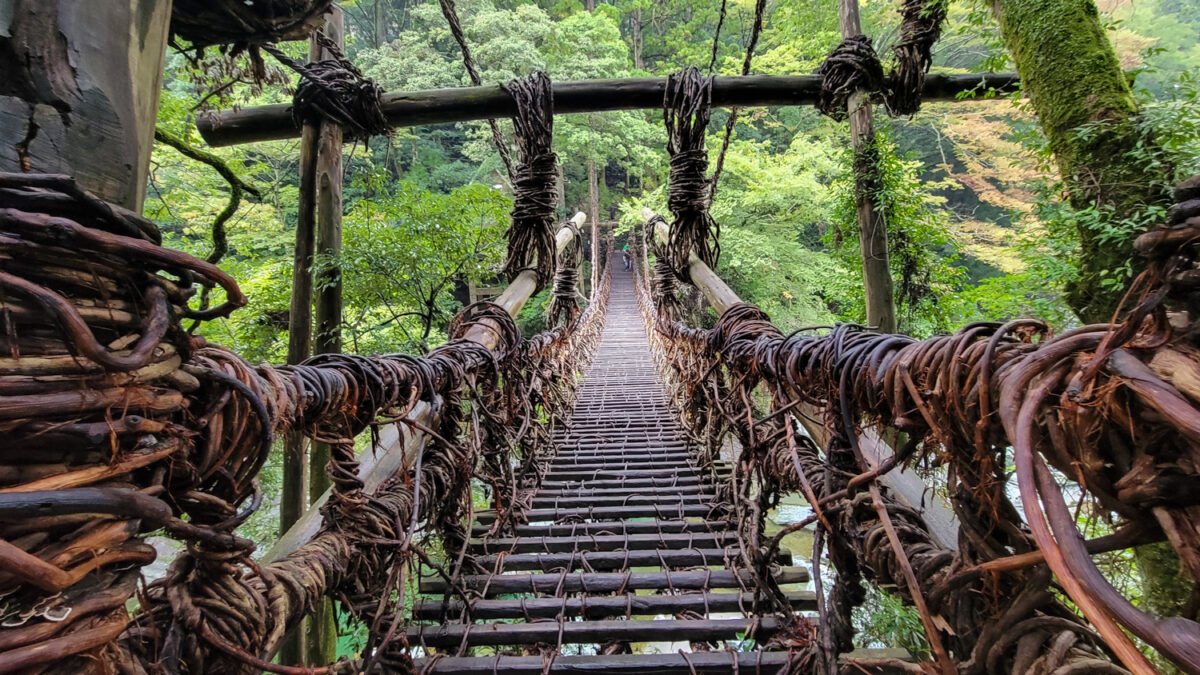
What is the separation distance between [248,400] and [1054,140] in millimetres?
3520

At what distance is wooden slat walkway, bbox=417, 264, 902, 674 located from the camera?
114 cm

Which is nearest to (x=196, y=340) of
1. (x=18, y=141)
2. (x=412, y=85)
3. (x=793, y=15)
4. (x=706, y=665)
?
(x=18, y=141)

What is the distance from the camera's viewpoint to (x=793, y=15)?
265 inches

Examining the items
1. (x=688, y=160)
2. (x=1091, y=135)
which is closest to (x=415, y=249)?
(x=688, y=160)

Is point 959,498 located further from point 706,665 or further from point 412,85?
point 412,85

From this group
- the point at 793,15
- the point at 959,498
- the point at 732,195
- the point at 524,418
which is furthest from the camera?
the point at 732,195

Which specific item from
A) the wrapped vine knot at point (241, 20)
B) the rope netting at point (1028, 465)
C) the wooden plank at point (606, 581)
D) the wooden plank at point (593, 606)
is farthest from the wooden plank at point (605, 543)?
the wrapped vine knot at point (241, 20)

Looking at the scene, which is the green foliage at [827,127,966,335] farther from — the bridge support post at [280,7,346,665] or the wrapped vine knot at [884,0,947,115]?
the bridge support post at [280,7,346,665]

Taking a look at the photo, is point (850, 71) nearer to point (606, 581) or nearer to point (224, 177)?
point (606, 581)

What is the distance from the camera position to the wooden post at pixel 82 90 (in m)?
0.43

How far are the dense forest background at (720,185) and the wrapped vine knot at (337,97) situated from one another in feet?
0.45

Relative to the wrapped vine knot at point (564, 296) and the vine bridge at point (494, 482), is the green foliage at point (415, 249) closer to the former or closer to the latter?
the wrapped vine knot at point (564, 296)

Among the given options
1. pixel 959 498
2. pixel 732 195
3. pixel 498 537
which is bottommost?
pixel 498 537

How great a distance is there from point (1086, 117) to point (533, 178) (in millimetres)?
2665
